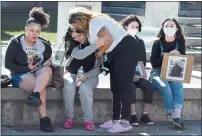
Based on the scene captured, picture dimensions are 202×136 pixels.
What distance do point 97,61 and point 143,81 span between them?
727 millimetres

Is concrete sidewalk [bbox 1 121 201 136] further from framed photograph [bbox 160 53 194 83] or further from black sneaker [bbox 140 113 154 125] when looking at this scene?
framed photograph [bbox 160 53 194 83]

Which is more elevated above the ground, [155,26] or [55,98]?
[155,26]

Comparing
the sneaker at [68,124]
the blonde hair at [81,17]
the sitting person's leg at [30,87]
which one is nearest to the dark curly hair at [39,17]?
the blonde hair at [81,17]

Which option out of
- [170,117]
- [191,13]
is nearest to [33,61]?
[170,117]

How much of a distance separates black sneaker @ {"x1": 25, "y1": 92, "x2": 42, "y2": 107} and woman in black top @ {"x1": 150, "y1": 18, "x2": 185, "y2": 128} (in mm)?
1604

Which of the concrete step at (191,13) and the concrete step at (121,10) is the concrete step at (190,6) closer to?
the concrete step at (191,13)

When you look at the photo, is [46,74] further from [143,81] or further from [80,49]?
[143,81]

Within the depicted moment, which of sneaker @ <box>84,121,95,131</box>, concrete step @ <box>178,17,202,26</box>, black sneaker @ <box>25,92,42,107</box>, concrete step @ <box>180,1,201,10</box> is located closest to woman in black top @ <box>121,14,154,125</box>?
sneaker @ <box>84,121,95,131</box>

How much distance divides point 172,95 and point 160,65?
18.3 inches

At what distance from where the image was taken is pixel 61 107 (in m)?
6.87

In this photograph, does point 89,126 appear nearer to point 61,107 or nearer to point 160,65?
point 61,107

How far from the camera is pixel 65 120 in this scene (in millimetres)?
6809

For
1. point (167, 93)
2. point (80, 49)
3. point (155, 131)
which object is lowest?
point (155, 131)

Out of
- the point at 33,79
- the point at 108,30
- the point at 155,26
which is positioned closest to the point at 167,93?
the point at 108,30
